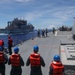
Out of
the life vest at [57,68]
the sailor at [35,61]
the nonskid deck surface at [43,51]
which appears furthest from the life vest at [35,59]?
the nonskid deck surface at [43,51]

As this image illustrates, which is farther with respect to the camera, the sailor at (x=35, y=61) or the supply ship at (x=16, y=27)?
the supply ship at (x=16, y=27)

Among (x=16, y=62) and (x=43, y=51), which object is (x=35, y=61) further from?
(x=43, y=51)

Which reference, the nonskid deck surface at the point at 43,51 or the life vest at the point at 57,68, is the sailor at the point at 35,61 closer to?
the life vest at the point at 57,68

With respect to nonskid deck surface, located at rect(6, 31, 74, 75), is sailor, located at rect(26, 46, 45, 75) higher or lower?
higher

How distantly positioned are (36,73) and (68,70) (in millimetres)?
1480

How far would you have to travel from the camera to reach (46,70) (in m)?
13.9

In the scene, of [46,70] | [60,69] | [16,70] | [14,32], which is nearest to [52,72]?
[60,69]

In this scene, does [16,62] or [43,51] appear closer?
[16,62]

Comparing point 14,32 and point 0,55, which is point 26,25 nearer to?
point 14,32

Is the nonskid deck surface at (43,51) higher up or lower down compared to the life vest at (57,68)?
lower down

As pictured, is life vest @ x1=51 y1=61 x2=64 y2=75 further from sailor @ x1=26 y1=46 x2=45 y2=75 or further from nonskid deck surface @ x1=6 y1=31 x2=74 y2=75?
nonskid deck surface @ x1=6 y1=31 x2=74 y2=75

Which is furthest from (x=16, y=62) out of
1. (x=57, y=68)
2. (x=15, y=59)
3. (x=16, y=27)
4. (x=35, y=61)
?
(x=16, y=27)

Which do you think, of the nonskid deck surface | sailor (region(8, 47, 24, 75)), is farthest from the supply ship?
sailor (region(8, 47, 24, 75))

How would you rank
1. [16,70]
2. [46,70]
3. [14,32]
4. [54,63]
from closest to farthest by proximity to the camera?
Answer: 1. [54,63]
2. [16,70]
3. [46,70]
4. [14,32]
